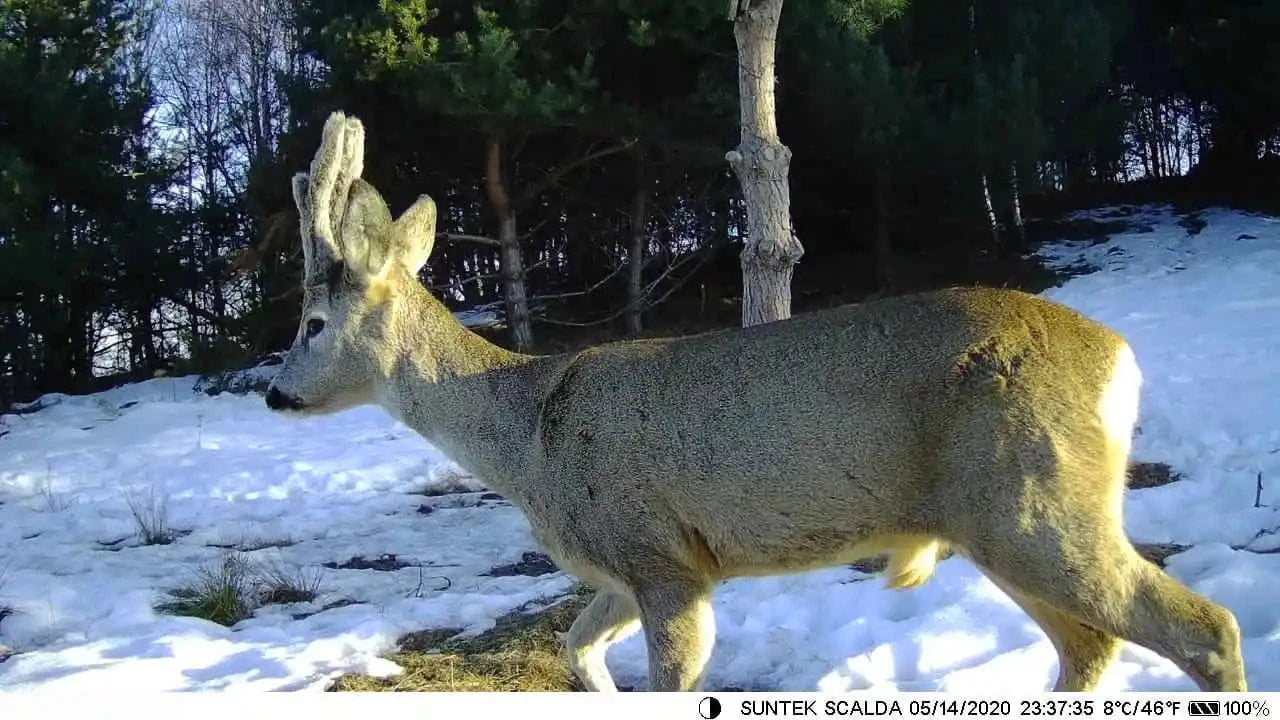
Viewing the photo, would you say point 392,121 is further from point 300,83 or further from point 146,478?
point 146,478

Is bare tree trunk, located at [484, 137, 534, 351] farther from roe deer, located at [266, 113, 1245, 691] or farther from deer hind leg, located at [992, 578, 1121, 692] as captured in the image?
deer hind leg, located at [992, 578, 1121, 692]

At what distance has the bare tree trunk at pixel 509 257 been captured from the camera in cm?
1628

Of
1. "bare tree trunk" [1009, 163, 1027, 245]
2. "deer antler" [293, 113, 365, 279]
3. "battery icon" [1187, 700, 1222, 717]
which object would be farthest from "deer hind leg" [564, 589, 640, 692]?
"bare tree trunk" [1009, 163, 1027, 245]

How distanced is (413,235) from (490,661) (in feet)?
6.55

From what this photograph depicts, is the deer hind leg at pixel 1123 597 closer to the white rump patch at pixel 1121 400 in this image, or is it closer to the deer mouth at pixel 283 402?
the white rump patch at pixel 1121 400

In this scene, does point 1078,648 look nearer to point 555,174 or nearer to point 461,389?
point 461,389

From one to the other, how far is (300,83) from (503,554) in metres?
10.6

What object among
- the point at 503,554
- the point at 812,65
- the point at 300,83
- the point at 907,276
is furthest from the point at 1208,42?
the point at 503,554

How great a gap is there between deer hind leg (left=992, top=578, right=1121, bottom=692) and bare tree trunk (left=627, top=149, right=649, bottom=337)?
42.8ft

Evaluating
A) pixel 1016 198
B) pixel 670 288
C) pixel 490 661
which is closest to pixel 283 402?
pixel 490 661

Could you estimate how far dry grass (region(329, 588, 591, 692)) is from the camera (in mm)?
4941

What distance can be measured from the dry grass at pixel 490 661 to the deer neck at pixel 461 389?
997 mm

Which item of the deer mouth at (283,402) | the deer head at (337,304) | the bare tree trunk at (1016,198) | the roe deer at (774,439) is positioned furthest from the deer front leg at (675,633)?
the bare tree trunk at (1016,198)

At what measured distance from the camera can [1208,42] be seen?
20844 millimetres
